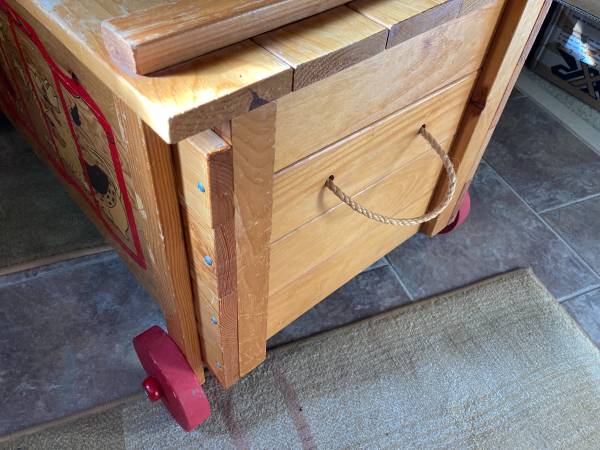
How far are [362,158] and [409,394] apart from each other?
43 centimetres

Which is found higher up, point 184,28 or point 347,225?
point 184,28

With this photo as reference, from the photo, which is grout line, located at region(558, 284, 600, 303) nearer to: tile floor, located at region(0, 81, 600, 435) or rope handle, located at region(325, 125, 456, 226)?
tile floor, located at region(0, 81, 600, 435)

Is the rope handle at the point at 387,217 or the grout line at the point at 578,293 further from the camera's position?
the grout line at the point at 578,293

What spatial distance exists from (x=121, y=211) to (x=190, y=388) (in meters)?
0.26

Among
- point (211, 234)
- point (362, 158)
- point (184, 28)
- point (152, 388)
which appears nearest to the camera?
point (184, 28)

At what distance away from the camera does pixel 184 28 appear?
0.36 m

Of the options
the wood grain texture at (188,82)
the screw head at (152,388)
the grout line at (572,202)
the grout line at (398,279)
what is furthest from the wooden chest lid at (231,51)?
the grout line at (572,202)

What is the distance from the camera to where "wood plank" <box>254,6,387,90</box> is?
401mm

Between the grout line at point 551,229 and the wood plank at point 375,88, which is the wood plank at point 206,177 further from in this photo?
the grout line at point 551,229

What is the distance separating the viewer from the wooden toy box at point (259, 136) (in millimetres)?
400

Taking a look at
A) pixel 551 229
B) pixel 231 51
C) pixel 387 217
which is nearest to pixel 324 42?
pixel 231 51

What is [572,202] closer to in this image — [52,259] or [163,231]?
[163,231]

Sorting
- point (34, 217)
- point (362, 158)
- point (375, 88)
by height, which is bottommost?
point (34, 217)

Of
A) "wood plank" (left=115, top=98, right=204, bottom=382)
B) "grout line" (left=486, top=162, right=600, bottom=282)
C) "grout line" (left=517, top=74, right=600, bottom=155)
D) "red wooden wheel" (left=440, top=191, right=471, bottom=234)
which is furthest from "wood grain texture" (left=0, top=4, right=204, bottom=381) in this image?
"grout line" (left=517, top=74, right=600, bottom=155)
